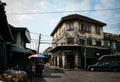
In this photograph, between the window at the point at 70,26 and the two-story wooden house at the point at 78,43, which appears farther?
the window at the point at 70,26

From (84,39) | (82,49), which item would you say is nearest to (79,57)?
(82,49)

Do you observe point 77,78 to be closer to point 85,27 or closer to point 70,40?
point 70,40

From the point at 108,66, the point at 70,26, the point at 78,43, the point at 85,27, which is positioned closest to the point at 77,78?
the point at 108,66

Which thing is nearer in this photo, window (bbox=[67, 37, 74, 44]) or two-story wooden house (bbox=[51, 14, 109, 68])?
two-story wooden house (bbox=[51, 14, 109, 68])

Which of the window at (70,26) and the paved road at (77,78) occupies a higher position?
the window at (70,26)

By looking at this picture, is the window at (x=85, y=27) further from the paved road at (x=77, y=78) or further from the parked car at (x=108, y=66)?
the paved road at (x=77, y=78)

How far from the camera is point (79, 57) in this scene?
29672 millimetres

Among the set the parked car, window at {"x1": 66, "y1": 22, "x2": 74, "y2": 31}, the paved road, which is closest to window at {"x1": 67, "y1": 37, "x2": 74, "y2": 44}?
window at {"x1": 66, "y1": 22, "x2": 74, "y2": 31}

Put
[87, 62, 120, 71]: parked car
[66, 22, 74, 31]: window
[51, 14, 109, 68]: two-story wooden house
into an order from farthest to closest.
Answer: [66, 22, 74, 31]: window < [51, 14, 109, 68]: two-story wooden house < [87, 62, 120, 71]: parked car

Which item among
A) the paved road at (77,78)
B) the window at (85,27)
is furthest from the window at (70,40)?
the paved road at (77,78)

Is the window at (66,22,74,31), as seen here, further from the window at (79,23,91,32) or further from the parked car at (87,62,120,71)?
the parked car at (87,62,120,71)

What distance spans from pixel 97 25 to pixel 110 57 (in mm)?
10168

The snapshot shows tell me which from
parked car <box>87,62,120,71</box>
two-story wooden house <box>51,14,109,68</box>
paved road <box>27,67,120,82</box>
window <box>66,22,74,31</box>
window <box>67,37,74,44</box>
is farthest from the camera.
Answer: window <box>66,22,74,31</box>

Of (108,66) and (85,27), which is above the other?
(85,27)
